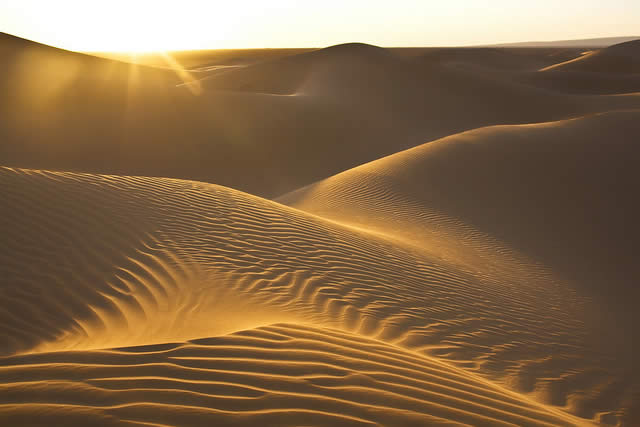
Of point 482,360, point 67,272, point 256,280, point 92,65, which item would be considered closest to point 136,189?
point 67,272

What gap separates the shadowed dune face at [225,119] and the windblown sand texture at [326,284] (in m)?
0.22

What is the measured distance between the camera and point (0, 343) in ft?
13.1

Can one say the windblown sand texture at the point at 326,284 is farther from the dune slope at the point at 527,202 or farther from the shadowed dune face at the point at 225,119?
the shadowed dune face at the point at 225,119

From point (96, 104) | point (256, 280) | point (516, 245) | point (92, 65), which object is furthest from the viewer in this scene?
point (92, 65)

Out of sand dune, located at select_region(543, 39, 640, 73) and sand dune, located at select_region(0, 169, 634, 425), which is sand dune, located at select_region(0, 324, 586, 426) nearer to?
sand dune, located at select_region(0, 169, 634, 425)

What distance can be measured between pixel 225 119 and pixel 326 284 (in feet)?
62.0

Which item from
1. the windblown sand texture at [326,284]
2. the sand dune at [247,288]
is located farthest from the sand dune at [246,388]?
the sand dune at [247,288]

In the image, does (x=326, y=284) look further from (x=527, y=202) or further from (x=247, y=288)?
(x=527, y=202)

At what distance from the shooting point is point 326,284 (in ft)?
18.7

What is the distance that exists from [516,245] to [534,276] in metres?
1.61

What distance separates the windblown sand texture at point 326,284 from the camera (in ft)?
8.51

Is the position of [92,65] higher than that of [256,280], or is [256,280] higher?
[92,65]

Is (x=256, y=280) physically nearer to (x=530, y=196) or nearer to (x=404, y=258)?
(x=404, y=258)

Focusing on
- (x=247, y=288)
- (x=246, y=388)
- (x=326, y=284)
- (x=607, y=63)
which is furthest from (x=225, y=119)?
(x=607, y=63)
